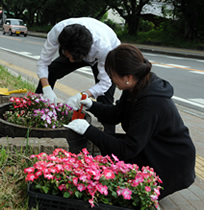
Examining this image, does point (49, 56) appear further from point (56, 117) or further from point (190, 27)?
point (190, 27)

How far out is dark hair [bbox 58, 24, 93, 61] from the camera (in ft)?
10.2

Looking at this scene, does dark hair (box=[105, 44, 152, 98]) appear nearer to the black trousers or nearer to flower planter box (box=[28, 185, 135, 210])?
flower planter box (box=[28, 185, 135, 210])

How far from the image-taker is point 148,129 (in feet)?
8.19

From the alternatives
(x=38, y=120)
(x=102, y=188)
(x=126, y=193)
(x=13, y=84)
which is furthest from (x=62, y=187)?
(x=13, y=84)

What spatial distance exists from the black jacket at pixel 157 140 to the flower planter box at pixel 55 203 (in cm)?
60

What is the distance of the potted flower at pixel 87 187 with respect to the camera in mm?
2043

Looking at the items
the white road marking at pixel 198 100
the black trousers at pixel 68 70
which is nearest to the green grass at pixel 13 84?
the black trousers at pixel 68 70

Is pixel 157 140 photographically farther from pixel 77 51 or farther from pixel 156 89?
pixel 77 51

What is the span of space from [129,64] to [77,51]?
848mm

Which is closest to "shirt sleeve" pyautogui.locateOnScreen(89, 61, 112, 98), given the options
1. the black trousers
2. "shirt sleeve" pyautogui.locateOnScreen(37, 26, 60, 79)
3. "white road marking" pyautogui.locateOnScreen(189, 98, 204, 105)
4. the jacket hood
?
the black trousers

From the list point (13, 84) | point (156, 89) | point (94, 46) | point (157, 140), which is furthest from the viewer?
point (13, 84)

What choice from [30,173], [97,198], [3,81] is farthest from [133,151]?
[3,81]

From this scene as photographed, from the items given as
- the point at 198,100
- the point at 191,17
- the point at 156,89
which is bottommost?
the point at 198,100

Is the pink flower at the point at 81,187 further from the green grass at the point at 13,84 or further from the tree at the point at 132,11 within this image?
the tree at the point at 132,11
